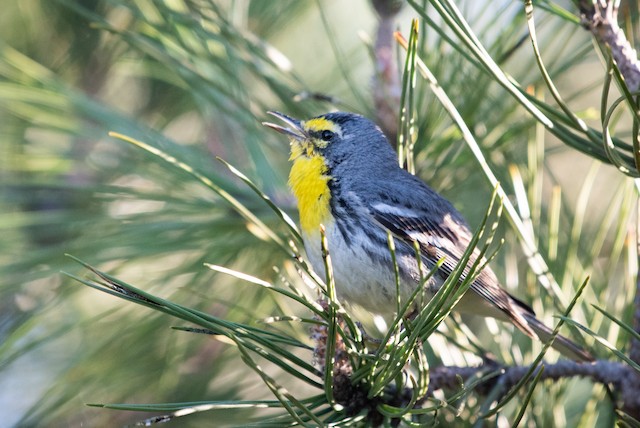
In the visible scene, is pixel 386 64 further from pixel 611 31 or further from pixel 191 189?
pixel 611 31

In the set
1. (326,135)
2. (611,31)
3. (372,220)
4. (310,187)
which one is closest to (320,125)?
(326,135)

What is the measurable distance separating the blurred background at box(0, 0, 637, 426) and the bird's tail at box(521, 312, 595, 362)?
0.16 ft

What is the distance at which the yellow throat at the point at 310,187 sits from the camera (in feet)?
6.91

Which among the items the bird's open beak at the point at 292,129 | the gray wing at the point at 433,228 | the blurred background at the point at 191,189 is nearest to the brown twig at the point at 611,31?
the blurred background at the point at 191,189

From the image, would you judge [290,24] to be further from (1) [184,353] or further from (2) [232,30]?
(1) [184,353]

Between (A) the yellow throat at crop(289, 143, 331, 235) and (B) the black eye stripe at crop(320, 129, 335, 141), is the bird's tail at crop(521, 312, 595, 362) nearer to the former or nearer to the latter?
(A) the yellow throat at crop(289, 143, 331, 235)

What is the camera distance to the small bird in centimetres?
201

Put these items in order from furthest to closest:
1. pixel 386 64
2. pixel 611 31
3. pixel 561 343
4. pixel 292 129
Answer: pixel 292 129, pixel 386 64, pixel 561 343, pixel 611 31

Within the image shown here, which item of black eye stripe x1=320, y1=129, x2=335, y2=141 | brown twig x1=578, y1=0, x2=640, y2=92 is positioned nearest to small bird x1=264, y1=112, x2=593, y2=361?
black eye stripe x1=320, y1=129, x2=335, y2=141

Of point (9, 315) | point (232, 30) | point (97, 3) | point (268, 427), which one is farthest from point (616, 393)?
point (97, 3)

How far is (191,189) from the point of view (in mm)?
2324

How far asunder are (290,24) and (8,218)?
146cm

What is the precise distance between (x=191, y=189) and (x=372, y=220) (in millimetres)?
563

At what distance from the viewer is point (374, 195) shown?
2.20m
